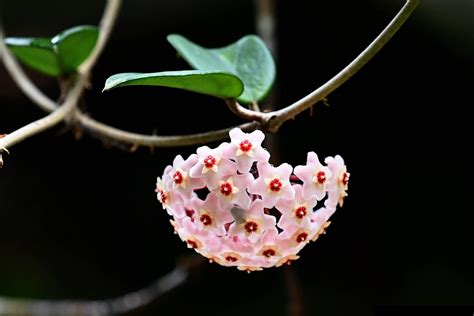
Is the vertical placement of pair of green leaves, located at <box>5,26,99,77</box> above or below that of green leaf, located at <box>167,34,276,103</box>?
above

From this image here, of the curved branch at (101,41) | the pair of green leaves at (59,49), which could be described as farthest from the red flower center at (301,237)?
the curved branch at (101,41)

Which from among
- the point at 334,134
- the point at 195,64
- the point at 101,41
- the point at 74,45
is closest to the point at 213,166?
the point at 195,64

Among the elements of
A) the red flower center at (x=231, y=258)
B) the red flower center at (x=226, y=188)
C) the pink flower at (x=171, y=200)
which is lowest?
the red flower center at (x=231, y=258)

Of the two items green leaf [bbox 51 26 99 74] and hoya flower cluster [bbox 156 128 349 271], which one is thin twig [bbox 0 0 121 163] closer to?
green leaf [bbox 51 26 99 74]

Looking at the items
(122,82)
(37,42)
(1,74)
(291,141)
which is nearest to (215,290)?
(291,141)

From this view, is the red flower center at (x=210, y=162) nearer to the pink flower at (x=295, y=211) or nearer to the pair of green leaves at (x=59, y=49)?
the pink flower at (x=295, y=211)

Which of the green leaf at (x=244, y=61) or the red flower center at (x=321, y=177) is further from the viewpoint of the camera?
the green leaf at (x=244, y=61)

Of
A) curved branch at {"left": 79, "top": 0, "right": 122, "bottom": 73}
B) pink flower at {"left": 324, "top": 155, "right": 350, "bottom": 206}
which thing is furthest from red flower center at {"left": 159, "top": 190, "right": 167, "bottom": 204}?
curved branch at {"left": 79, "top": 0, "right": 122, "bottom": 73}
